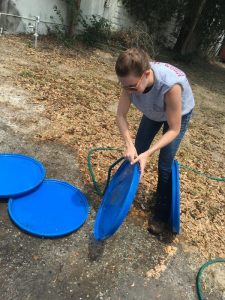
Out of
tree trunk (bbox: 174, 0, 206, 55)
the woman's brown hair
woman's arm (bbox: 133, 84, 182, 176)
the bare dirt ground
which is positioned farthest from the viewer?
tree trunk (bbox: 174, 0, 206, 55)

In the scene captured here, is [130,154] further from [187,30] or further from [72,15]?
[187,30]

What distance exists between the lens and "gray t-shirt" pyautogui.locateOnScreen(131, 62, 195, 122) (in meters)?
2.34

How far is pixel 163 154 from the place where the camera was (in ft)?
9.14

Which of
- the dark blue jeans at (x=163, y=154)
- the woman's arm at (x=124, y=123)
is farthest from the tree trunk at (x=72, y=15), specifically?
the woman's arm at (x=124, y=123)

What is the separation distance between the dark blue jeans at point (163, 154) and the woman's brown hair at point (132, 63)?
77cm

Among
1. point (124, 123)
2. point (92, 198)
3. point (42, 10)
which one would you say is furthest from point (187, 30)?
point (124, 123)

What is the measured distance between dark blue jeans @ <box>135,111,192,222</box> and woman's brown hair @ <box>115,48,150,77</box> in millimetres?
768

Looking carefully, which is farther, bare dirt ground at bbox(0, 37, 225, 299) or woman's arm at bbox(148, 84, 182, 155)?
bare dirt ground at bbox(0, 37, 225, 299)

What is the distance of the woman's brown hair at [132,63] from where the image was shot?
209cm

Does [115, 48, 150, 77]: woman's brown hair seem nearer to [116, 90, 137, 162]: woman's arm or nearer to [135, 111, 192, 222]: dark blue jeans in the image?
[116, 90, 137, 162]: woman's arm

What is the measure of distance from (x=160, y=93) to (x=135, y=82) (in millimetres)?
289

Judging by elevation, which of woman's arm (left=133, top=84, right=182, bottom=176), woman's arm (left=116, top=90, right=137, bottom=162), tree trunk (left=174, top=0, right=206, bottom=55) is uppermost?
woman's arm (left=133, top=84, right=182, bottom=176)

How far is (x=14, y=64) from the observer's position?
649 centimetres

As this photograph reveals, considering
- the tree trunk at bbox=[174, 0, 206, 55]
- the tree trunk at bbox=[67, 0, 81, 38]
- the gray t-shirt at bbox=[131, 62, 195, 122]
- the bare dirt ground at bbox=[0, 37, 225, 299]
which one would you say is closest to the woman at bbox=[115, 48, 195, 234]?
the gray t-shirt at bbox=[131, 62, 195, 122]
